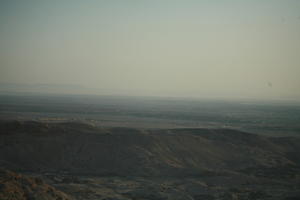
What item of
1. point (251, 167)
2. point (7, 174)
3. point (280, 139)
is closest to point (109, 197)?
point (7, 174)

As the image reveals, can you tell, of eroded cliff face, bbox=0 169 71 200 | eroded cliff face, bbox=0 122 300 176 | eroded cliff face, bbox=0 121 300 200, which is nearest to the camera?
eroded cliff face, bbox=0 169 71 200

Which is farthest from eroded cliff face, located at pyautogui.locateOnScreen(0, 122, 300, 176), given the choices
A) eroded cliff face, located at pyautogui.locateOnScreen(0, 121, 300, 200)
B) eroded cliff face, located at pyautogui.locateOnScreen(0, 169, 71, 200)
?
eroded cliff face, located at pyautogui.locateOnScreen(0, 169, 71, 200)

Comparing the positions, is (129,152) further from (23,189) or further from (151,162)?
(23,189)

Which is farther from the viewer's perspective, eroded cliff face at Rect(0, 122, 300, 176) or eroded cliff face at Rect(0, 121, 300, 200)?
eroded cliff face at Rect(0, 122, 300, 176)

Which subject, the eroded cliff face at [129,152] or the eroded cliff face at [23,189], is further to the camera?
the eroded cliff face at [129,152]

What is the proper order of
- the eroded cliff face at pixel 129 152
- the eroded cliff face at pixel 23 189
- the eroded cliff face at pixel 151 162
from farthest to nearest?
the eroded cliff face at pixel 129 152 < the eroded cliff face at pixel 151 162 < the eroded cliff face at pixel 23 189

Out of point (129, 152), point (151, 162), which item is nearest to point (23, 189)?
point (151, 162)

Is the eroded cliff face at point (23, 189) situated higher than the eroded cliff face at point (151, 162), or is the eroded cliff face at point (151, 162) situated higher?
the eroded cliff face at point (23, 189)

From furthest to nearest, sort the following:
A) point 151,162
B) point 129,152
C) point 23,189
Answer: point 129,152 < point 151,162 < point 23,189

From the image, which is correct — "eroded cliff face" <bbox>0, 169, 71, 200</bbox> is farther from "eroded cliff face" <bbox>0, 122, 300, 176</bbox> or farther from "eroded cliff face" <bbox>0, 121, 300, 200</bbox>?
"eroded cliff face" <bbox>0, 122, 300, 176</bbox>

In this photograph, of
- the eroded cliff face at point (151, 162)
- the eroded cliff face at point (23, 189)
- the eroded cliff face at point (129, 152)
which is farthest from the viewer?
the eroded cliff face at point (129, 152)

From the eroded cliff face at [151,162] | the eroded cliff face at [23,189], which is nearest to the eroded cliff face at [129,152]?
the eroded cliff face at [151,162]

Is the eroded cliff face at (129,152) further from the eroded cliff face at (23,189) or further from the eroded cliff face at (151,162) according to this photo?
the eroded cliff face at (23,189)
